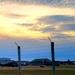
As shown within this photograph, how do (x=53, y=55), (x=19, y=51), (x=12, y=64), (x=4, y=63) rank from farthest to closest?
1. (x=4, y=63)
2. (x=12, y=64)
3. (x=19, y=51)
4. (x=53, y=55)

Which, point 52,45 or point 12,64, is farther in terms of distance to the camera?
point 12,64

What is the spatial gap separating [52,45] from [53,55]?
1.88 ft

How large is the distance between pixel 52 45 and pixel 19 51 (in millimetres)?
3486

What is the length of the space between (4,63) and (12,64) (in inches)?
625

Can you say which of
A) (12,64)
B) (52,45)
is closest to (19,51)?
(52,45)

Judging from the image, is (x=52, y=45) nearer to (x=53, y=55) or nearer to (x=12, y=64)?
(x=53, y=55)

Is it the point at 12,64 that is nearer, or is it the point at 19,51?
the point at 19,51

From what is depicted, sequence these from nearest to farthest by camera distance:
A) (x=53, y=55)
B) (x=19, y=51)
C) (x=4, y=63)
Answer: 1. (x=53, y=55)
2. (x=19, y=51)
3. (x=4, y=63)

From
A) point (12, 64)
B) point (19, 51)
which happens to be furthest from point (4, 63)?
point (19, 51)

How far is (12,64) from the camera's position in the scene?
3991 inches

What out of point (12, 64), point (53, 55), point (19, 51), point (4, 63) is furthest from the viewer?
point (4, 63)

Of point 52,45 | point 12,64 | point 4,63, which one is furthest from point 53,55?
point 4,63

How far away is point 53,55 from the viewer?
1711cm

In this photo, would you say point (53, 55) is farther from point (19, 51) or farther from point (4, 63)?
point (4, 63)
